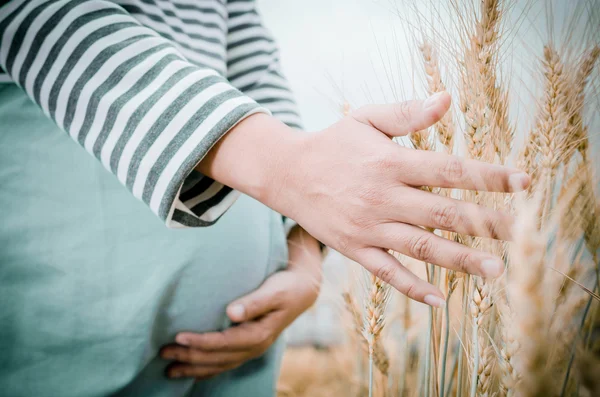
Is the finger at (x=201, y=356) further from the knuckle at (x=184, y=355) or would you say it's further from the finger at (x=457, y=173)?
the finger at (x=457, y=173)

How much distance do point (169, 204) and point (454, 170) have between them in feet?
0.91

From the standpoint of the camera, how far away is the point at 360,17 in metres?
0.48

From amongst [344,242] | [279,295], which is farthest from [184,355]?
[344,242]

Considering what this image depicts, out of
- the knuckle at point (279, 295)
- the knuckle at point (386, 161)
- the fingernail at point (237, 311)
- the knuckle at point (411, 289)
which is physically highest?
the knuckle at point (386, 161)

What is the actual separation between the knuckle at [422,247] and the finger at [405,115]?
88 mm

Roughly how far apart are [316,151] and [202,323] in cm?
35

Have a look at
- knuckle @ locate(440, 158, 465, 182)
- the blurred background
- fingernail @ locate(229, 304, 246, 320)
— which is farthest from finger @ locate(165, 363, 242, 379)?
knuckle @ locate(440, 158, 465, 182)

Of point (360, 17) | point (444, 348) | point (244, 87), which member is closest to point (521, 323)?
point (444, 348)

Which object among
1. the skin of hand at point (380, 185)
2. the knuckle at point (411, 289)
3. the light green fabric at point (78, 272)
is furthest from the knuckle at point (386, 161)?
the light green fabric at point (78, 272)

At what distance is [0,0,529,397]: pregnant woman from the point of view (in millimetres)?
312

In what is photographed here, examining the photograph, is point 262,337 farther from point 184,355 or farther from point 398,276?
point 398,276

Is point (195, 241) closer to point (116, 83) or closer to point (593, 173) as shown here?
point (116, 83)

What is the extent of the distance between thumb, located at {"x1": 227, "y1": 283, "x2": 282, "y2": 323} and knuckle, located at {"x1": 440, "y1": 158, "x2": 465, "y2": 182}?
37 centimetres

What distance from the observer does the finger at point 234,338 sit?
20.6 inches
